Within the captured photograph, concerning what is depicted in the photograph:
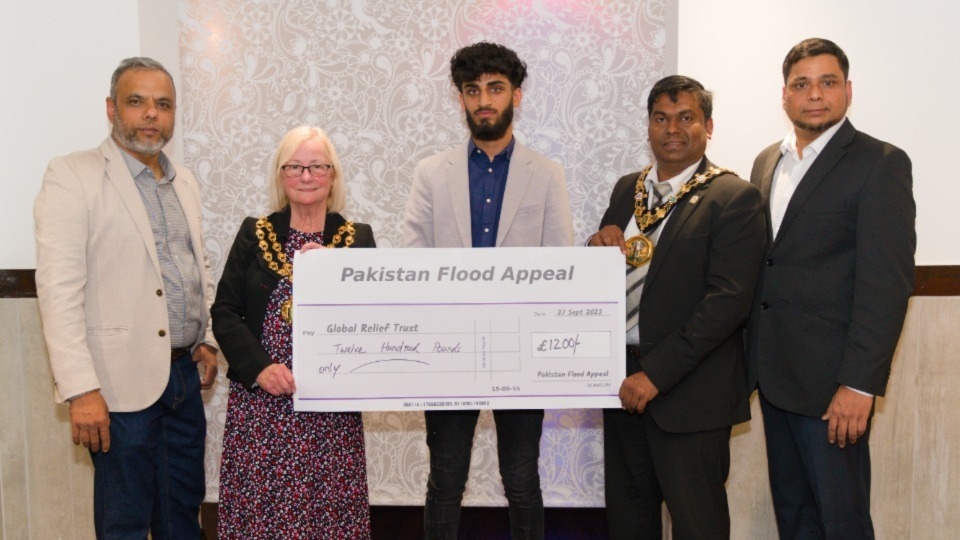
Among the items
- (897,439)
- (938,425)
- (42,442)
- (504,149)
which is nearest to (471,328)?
(504,149)

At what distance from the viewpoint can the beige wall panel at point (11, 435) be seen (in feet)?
9.87

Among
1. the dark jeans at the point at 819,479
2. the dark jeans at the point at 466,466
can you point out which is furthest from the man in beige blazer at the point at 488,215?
the dark jeans at the point at 819,479

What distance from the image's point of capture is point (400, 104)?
328 centimetres

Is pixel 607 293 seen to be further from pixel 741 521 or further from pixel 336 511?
pixel 741 521

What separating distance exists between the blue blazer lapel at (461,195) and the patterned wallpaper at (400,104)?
961mm

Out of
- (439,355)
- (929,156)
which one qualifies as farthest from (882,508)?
(439,355)

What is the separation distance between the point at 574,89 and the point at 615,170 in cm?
43

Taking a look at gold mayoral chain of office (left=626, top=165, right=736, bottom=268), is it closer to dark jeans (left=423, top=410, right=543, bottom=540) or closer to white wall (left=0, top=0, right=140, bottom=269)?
dark jeans (left=423, top=410, right=543, bottom=540)

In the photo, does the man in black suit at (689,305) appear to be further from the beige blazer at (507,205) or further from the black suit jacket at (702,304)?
the beige blazer at (507,205)

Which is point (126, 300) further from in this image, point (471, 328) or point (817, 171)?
point (817, 171)

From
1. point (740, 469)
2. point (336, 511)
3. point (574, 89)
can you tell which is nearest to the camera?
point (336, 511)

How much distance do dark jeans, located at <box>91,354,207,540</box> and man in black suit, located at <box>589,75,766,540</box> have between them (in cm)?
151

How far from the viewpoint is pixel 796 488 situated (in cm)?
226

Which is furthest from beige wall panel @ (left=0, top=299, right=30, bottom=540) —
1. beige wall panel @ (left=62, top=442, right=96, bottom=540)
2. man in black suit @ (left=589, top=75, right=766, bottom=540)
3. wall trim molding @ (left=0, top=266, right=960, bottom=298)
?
Answer: wall trim molding @ (left=0, top=266, right=960, bottom=298)
